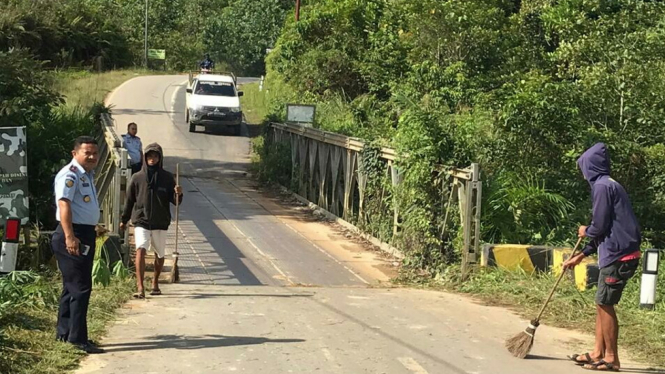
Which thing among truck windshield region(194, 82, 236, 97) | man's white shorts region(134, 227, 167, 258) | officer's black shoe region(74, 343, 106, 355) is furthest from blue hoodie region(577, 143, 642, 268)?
truck windshield region(194, 82, 236, 97)

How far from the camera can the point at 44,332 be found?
7.58 metres

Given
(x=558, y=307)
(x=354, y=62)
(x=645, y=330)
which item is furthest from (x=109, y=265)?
(x=354, y=62)

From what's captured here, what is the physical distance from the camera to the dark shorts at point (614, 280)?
7.17m

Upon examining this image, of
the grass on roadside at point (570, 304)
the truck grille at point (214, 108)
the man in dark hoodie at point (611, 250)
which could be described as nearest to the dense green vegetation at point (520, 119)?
the grass on roadside at point (570, 304)

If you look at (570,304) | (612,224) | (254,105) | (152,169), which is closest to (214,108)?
(254,105)

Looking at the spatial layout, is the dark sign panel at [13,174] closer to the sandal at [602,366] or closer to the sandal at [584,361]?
the sandal at [584,361]

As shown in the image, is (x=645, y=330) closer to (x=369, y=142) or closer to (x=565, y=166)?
(x=565, y=166)

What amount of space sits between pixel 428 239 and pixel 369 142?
351cm

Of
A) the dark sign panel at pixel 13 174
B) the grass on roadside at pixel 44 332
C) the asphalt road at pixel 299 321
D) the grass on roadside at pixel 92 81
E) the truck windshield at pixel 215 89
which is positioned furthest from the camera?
the grass on roadside at pixel 92 81

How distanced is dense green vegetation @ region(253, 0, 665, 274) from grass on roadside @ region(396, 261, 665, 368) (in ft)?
3.96

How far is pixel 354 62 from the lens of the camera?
2936cm

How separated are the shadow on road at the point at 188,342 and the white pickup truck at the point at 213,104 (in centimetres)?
2421

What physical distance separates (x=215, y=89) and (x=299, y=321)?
24646mm

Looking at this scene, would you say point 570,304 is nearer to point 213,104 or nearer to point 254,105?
point 213,104
